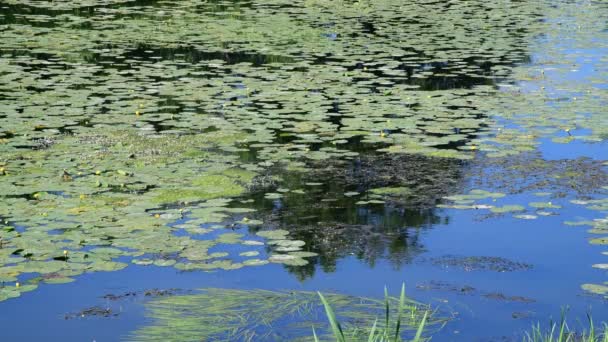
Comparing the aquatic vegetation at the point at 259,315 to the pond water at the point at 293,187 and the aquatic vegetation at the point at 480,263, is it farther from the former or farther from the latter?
the aquatic vegetation at the point at 480,263

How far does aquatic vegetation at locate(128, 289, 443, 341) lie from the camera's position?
13.9ft

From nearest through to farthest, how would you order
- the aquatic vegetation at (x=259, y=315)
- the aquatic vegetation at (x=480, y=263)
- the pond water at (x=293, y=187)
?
the aquatic vegetation at (x=259, y=315), the pond water at (x=293, y=187), the aquatic vegetation at (x=480, y=263)

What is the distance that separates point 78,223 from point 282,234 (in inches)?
44.0

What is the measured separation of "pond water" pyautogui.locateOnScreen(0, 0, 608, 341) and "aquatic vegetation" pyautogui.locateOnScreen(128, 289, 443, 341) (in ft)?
0.04

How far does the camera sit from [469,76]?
973 centimetres

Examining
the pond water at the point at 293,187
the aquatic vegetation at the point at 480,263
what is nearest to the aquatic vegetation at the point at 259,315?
the pond water at the point at 293,187

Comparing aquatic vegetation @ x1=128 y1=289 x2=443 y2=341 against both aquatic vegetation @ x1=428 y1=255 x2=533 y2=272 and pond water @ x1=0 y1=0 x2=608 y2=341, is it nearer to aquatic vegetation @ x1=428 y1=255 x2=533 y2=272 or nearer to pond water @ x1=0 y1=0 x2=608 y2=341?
pond water @ x1=0 y1=0 x2=608 y2=341

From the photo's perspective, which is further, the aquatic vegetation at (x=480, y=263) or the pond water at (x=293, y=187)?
the aquatic vegetation at (x=480, y=263)

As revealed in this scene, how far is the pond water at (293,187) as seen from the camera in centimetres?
460

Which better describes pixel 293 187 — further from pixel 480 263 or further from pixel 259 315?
pixel 259 315

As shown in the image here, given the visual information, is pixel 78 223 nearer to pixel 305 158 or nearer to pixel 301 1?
pixel 305 158

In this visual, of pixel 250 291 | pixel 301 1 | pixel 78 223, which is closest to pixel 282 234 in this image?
pixel 250 291

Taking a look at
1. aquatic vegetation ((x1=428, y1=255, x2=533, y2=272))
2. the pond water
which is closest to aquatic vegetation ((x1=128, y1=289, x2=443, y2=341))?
the pond water

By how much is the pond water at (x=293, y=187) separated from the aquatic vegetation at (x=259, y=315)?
0.01 m
